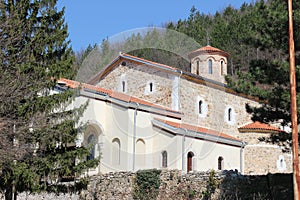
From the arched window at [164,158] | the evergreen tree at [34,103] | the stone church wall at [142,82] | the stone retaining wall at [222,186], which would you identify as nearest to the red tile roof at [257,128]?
the stone church wall at [142,82]

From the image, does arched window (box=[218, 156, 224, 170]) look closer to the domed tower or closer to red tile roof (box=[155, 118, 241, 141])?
red tile roof (box=[155, 118, 241, 141])

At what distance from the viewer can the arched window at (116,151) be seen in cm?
2268

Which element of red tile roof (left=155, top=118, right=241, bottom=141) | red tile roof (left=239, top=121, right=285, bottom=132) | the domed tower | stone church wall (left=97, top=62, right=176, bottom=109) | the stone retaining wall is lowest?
the stone retaining wall

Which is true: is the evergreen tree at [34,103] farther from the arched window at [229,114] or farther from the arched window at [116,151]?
the arched window at [229,114]

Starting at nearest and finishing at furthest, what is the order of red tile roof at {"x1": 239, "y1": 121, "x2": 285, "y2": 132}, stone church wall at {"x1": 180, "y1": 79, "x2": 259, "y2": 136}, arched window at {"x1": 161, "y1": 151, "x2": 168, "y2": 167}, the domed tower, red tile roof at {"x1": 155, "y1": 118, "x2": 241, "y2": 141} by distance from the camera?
arched window at {"x1": 161, "y1": 151, "x2": 168, "y2": 167}, red tile roof at {"x1": 155, "y1": 118, "x2": 241, "y2": 141}, stone church wall at {"x1": 180, "y1": 79, "x2": 259, "y2": 136}, red tile roof at {"x1": 239, "y1": 121, "x2": 285, "y2": 132}, the domed tower

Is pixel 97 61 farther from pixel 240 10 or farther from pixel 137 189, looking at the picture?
pixel 240 10

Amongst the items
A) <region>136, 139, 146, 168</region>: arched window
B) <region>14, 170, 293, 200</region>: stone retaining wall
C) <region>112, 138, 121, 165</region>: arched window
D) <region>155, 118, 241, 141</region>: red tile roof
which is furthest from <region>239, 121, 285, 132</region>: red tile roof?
<region>14, 170, 293, 200</region>: stone retaining wall

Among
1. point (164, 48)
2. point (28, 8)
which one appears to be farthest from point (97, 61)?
point (28, 8)

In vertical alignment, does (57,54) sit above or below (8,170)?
above

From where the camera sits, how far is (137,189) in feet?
58.2

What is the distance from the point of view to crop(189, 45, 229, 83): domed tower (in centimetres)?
3020

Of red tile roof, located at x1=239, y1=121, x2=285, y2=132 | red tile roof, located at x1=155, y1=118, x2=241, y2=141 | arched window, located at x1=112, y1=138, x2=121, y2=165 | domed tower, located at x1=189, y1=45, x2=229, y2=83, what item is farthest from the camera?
domed tower, located at x1=189, y1=45, x2=229, y2=83

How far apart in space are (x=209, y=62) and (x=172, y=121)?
23.8 ft

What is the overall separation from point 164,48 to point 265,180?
Result: 7.50m
